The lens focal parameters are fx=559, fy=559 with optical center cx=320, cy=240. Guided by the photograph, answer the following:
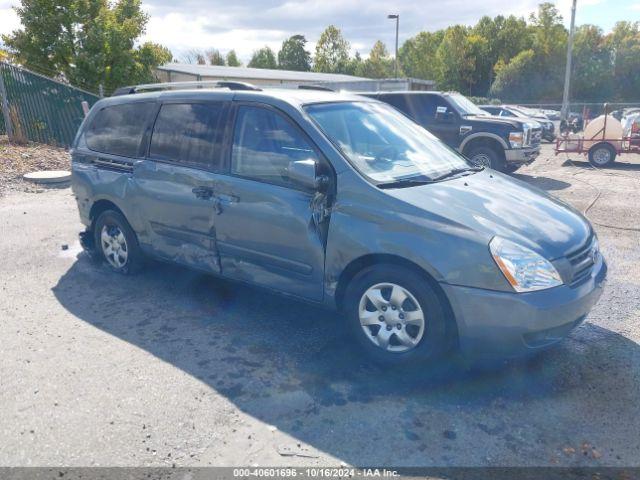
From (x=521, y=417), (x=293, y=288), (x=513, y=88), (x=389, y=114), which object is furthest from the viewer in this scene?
(x=513, y=88)

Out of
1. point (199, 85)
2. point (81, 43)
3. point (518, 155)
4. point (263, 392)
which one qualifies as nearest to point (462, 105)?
point (518, 155)

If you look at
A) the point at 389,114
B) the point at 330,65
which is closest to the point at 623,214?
the point at 389,114

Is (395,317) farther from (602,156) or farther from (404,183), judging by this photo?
(602,156)

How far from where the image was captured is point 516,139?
11531 millimetres

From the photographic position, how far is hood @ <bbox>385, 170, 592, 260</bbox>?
11.3 ft

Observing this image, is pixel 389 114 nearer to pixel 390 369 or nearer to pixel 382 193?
pixel 382 193

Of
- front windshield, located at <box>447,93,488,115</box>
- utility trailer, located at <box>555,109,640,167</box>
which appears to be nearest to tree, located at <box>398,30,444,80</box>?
utility trailer, located at <box>555,109,640,167</box>

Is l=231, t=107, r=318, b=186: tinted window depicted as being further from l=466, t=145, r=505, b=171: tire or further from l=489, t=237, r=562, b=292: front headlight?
l=466, t=145, r=505, b=171: tire

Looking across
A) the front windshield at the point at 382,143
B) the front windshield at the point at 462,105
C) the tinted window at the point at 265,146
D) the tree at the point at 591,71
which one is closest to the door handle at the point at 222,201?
the tinted window at the point at 265,146

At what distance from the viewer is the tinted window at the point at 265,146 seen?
162 inches

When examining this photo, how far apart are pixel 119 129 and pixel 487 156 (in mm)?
8486

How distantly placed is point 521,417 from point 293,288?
177 centimetres

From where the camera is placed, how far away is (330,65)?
75.2 meters

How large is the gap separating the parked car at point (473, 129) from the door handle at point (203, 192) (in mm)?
7490
